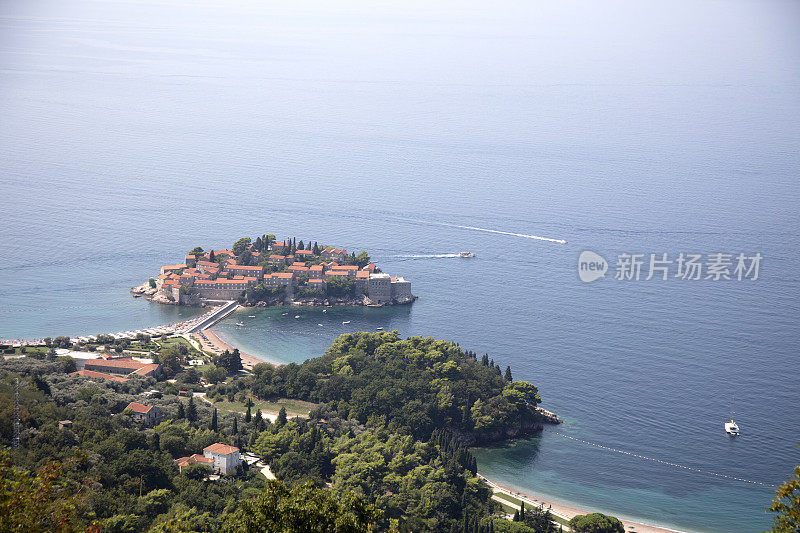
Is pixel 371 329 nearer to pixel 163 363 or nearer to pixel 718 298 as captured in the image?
pixel 163 363

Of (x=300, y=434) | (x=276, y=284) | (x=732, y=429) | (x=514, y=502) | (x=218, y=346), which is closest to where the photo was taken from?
(x=514, y=502)

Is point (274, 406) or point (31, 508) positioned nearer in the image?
point (31, 508)

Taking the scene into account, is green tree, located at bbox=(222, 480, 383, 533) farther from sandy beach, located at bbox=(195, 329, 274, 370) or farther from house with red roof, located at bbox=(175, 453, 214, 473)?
sandy beach, located at bbox=(195, 329, 274, 370)

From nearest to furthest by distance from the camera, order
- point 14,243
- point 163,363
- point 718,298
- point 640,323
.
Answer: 1. point 163,363
2. point 640,323
3. point 718,298
4. point 14,243

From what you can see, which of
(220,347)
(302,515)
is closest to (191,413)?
(220,347)

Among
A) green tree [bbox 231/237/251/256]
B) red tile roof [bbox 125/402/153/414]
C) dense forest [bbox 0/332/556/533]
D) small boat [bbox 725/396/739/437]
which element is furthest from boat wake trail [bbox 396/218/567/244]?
red tile roof [bbox 125/402/153/414]

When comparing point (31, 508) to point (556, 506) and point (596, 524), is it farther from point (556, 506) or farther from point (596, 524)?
point (556, 506)

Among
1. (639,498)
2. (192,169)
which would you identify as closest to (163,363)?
(639,498)
